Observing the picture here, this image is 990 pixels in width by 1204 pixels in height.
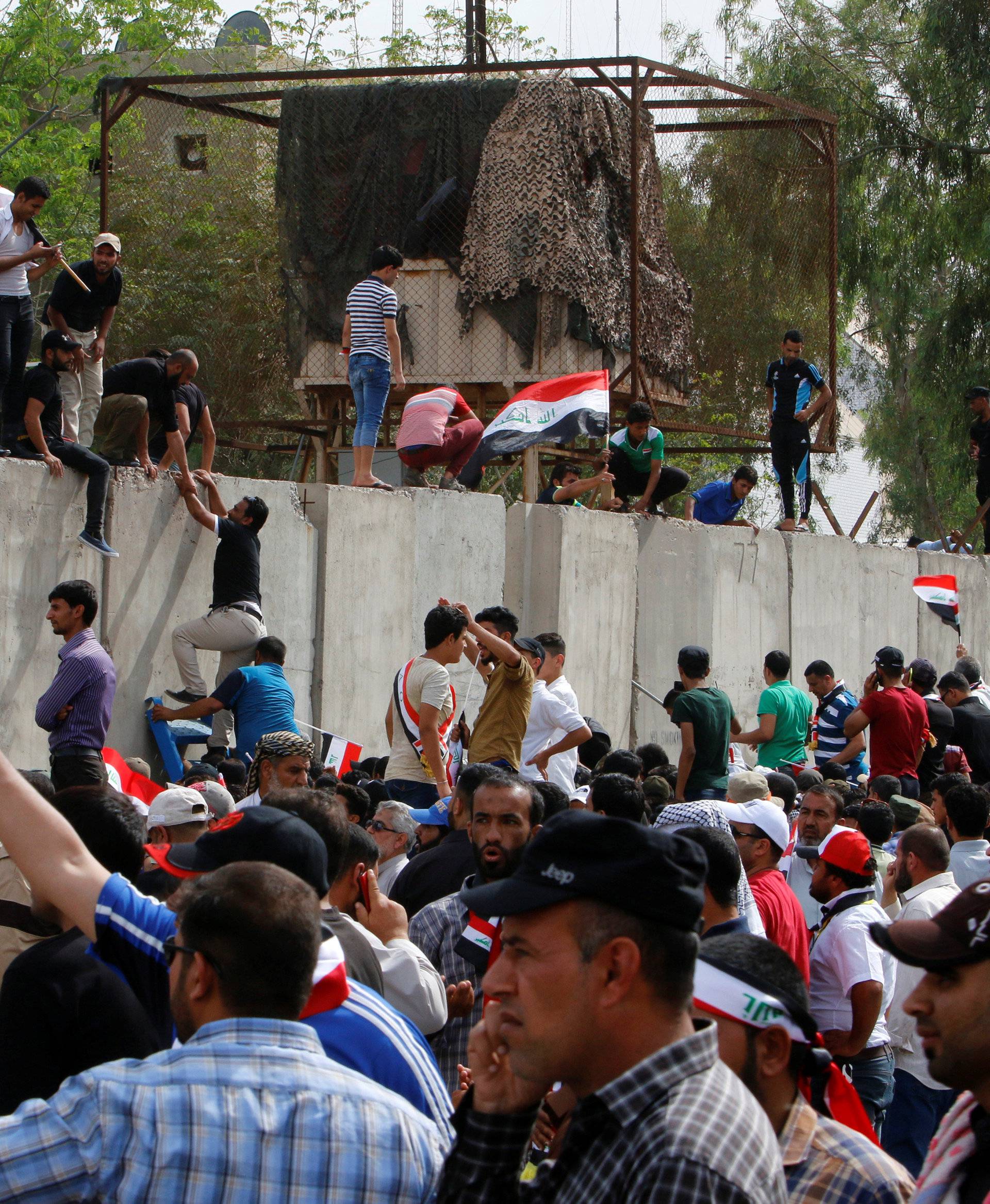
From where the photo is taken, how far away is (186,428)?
35.3 feet

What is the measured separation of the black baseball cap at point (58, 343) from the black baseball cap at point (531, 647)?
3457mm

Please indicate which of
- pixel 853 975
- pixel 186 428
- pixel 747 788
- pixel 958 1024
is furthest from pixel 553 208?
pixel 958 1024

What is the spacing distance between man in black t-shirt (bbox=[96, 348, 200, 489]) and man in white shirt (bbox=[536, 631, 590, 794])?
277 cm

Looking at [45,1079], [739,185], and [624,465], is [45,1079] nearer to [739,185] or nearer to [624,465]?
[624,465]

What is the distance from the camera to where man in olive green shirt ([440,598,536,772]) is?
8.77 metres

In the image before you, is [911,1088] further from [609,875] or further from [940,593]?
[940,593]

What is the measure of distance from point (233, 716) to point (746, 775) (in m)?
4.52

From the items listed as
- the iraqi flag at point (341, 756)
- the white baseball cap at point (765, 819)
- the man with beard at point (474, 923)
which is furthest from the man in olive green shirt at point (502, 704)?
the man with beard at point (474, 923)

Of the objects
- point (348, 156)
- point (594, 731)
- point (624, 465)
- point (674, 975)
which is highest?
point (348, 156)

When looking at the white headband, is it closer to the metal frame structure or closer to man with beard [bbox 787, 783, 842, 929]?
man with beard [bbox 787, 783, 842, 929]

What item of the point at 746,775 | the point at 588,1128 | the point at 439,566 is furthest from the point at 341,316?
the point at 588,1128

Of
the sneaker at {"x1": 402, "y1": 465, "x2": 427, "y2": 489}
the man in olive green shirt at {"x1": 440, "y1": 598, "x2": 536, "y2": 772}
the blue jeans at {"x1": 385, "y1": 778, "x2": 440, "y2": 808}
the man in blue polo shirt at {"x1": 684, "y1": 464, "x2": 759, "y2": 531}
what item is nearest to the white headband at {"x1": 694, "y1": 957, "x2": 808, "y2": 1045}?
the blue jeans at {"x1": 385, "y1": 778, "x2": 440, "y2": 808}

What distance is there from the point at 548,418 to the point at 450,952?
8974 millimetres

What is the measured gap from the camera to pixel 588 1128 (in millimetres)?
2059
